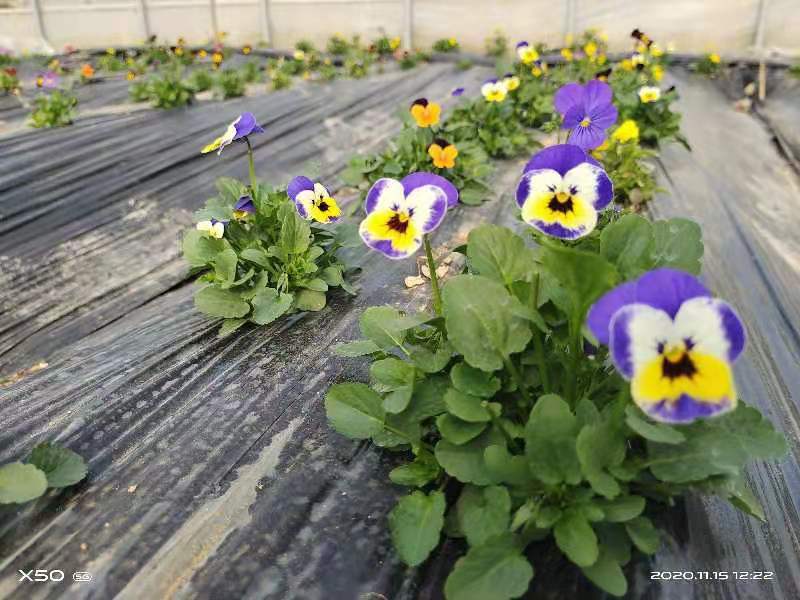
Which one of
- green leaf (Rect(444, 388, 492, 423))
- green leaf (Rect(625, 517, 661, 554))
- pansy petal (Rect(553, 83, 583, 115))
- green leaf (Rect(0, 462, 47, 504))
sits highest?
pansy petal (Rect(553, 83, 583, 115))

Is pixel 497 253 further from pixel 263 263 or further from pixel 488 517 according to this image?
pixel 263 263

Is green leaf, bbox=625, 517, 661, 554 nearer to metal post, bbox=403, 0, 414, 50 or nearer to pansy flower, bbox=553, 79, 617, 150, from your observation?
pansy flower, bbox=553, 79, 617, 150

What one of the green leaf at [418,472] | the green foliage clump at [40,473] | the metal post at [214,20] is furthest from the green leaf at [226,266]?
the metal post at [214,20]

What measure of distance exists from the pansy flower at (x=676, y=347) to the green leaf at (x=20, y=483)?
111 cm

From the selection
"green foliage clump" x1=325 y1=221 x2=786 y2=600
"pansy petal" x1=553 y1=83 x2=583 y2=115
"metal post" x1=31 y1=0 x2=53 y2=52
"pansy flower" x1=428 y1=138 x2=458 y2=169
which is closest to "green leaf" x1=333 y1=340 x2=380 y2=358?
"green foliage clump" x1=325 y1=221 x2=786 y2=600

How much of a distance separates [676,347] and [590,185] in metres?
0.43

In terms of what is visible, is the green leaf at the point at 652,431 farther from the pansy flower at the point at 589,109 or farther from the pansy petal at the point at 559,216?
the pansy flower at the point at 589,109

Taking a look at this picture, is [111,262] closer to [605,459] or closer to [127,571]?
[127,571]

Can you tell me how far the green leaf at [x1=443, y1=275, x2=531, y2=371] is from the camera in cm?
120

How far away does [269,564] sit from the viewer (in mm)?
1170

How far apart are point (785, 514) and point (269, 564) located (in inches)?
43.5

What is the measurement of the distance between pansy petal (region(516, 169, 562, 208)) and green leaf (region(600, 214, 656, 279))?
141mm

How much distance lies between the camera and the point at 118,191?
131 inches

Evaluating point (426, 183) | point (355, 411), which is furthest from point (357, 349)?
point (426, 183)
